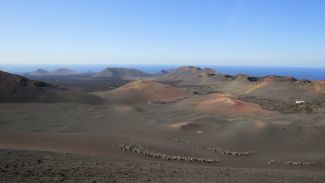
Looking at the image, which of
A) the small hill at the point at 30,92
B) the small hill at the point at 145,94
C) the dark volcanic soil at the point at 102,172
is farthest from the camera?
the small hill at the point at 145,94

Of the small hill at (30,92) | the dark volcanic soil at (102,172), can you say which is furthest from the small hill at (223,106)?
the dark volcanic soil at (102,172)

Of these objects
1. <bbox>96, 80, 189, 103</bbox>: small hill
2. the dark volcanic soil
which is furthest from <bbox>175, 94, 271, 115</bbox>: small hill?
the dark volcanic soil

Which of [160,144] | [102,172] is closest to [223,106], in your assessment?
[160,144]

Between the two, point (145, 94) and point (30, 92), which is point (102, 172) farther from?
point (145, 94)

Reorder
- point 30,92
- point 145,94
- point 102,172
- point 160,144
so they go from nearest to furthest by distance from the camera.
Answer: point 102,172 → point 160,144 → point 30,92 → point 145,94

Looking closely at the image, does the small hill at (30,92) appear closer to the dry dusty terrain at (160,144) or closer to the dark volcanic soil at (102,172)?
the dry dusty terrain at (160,144)

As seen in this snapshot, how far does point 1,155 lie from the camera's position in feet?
46.8

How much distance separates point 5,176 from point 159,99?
5311 centimetres

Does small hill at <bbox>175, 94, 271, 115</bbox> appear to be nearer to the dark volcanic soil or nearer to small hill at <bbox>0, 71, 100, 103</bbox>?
small hill at <bbox>0, 71, 100, 103</bbox>

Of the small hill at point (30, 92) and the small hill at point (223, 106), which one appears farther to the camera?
the small hill at point (30, 92)

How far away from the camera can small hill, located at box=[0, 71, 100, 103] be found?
47.5m

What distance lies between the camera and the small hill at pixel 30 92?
47.5 m

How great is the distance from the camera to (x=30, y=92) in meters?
50.0

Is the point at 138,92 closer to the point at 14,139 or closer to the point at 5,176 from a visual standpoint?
the point at 14,139
